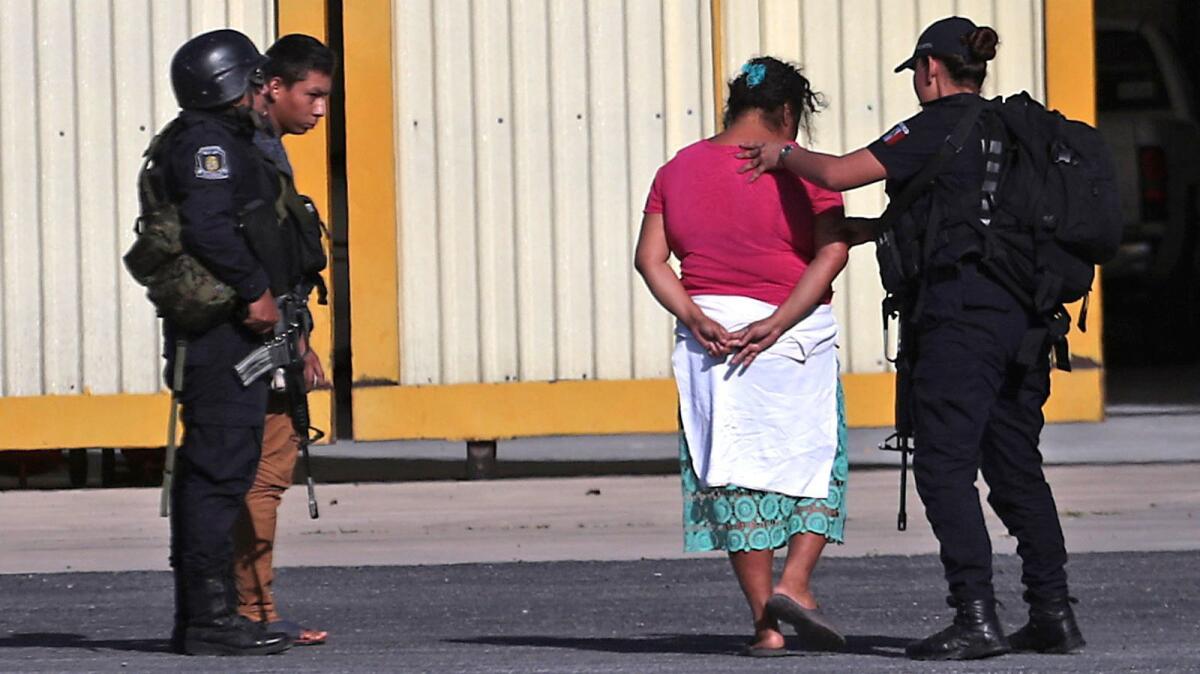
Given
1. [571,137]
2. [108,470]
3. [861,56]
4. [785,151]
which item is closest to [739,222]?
[785,151]

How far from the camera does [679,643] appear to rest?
7.51 metres

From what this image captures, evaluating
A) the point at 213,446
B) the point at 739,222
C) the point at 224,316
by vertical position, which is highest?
the point at 739,222

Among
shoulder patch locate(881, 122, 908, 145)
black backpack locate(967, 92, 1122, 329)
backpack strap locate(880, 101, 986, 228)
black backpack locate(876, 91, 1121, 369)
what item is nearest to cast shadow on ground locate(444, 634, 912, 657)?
black backpack locate(876, 91, 1121, 369)

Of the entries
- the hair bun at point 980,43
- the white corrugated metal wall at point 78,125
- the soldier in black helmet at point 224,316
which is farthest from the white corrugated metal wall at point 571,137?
the hair bun at point 980,43

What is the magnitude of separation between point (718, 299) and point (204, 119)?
142 centimetres

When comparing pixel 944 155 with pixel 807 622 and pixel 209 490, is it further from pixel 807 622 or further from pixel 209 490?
pixel 209 490

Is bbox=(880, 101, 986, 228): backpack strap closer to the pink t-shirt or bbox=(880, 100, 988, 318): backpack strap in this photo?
bbox=(880, 100, 988, 318): backpack strap

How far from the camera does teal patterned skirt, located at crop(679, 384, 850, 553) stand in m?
7.04

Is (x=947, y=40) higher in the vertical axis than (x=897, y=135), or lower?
higher

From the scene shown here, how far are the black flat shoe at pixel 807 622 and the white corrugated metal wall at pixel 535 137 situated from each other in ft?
15.7

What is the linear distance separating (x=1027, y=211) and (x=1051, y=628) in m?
1.10

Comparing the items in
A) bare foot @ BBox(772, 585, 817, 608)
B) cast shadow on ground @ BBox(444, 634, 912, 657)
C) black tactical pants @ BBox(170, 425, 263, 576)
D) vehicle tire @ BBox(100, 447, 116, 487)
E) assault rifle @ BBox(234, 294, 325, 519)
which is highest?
assault rifle @ BBox(234, 294, 325, 519)

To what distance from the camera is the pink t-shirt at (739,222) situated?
698 cm

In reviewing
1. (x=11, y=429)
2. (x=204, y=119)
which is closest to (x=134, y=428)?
(x=11, y=429)
